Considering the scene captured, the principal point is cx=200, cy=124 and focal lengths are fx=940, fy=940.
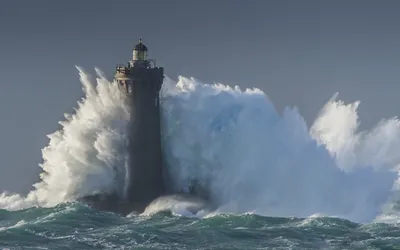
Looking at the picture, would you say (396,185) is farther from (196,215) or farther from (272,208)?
(196,215)

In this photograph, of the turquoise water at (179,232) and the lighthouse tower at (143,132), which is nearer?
the turquoise water at (179,232)

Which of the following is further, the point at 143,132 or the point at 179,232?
the point at 143,132

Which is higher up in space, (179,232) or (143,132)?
(143,132)

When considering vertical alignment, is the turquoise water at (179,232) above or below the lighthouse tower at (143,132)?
below

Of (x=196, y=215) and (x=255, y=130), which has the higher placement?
(x=255, y=130)

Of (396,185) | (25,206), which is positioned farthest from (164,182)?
(396,185)
